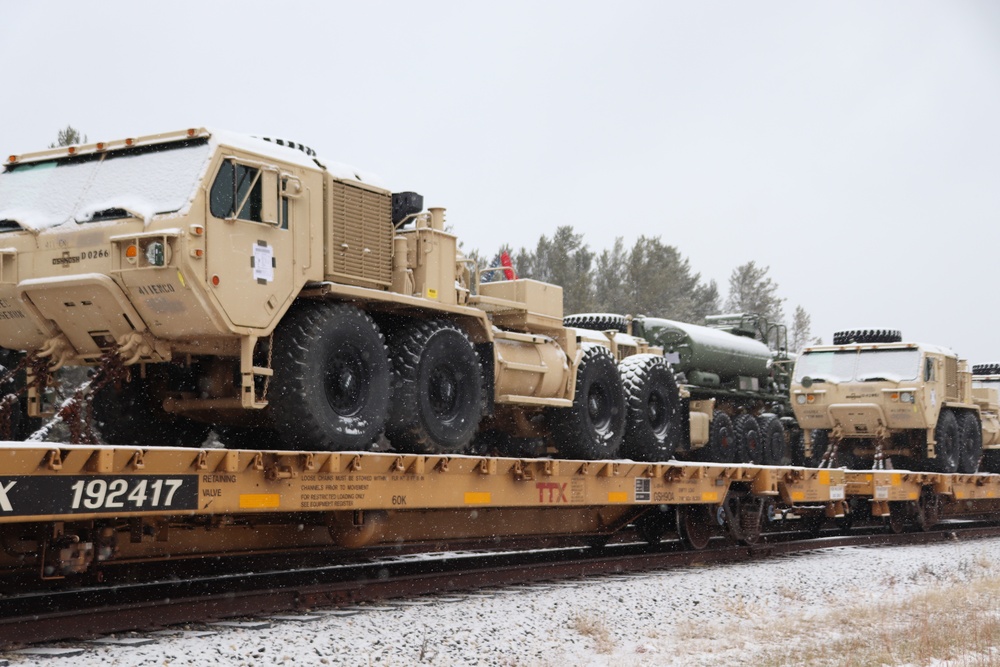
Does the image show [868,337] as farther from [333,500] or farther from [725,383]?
[333,500]

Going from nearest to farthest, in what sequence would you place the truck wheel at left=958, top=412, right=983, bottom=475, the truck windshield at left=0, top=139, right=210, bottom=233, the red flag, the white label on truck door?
1. the truck windshield at left=0, top=139, right=210, bottom=233
2. the white label on truck door
3. the red flag
4. the truck wheel at left=958, top=412, right=983, bottom=475

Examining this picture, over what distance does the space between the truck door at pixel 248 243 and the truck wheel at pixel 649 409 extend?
587 cm

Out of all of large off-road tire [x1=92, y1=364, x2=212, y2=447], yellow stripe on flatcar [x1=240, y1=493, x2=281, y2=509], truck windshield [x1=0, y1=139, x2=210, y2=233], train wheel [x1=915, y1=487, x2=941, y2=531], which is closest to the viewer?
yellow stripe on flatcar [x1=240, y1=493, x2=281, y2=509]

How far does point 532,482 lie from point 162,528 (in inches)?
145

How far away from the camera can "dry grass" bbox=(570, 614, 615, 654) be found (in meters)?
8.33

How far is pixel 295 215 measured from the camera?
32.3ft

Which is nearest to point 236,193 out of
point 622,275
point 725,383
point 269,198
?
point 269,198

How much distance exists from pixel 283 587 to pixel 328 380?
1679 mm

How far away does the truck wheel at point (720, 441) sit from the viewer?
21786 mm

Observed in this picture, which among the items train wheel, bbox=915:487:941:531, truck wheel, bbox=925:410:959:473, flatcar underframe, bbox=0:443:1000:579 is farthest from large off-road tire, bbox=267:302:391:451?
truck wheel, bbox=925:410:959:473

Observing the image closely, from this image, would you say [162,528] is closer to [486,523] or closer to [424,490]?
[424,490]

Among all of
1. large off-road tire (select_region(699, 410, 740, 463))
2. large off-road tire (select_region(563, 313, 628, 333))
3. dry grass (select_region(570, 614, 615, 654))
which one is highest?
large off-road tire (select_region(563, 313, 628, 333))

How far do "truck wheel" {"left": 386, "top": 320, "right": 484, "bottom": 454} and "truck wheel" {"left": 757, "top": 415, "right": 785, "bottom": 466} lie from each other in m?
13.3

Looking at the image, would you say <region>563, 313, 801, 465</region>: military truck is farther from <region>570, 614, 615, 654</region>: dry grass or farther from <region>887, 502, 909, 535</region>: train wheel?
<region>570, 614, 615, 654</region>: dry grass
